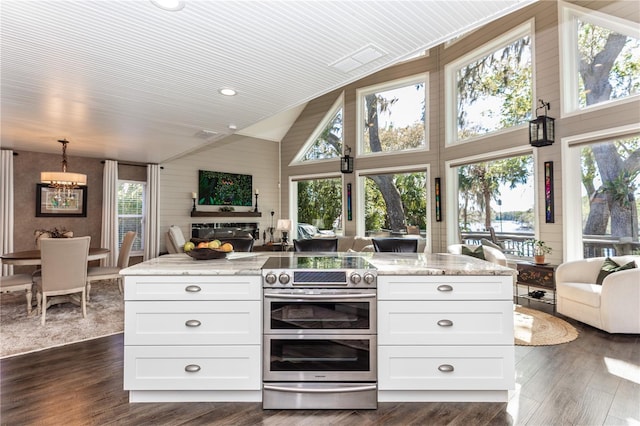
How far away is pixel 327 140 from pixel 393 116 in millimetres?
1886

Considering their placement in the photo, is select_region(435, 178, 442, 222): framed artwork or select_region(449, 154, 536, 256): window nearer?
select_region(449, 154, 536, 256): window

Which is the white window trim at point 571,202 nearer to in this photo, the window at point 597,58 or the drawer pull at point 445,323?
the window at point 597,58

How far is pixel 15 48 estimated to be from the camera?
2.30 m

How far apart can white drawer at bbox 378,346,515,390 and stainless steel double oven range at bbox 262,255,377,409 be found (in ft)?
0.38

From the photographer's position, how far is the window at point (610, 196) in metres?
4.12

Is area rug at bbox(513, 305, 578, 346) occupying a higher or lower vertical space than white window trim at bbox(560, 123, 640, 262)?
lower

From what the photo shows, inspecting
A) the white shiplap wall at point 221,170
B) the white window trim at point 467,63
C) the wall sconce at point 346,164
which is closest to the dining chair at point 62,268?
the white shiplap wall at point 221,170

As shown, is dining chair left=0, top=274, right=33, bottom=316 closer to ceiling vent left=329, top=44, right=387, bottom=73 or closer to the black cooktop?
the black cooktop

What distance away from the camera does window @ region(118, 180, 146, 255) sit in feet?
23.2

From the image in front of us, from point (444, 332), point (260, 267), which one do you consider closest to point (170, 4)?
point (260, 267)

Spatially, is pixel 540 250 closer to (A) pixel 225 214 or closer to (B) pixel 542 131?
(B) pixel 542 131

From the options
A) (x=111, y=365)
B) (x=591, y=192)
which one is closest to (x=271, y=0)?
(x=111, y=365)

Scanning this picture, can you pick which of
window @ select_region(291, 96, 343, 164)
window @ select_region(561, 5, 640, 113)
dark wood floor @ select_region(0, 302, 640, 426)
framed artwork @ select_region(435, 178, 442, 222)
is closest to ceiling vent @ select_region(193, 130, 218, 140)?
dark wood floor @ select_region(0, 302, 640, 426)

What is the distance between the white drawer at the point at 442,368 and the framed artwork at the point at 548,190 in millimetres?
3377
